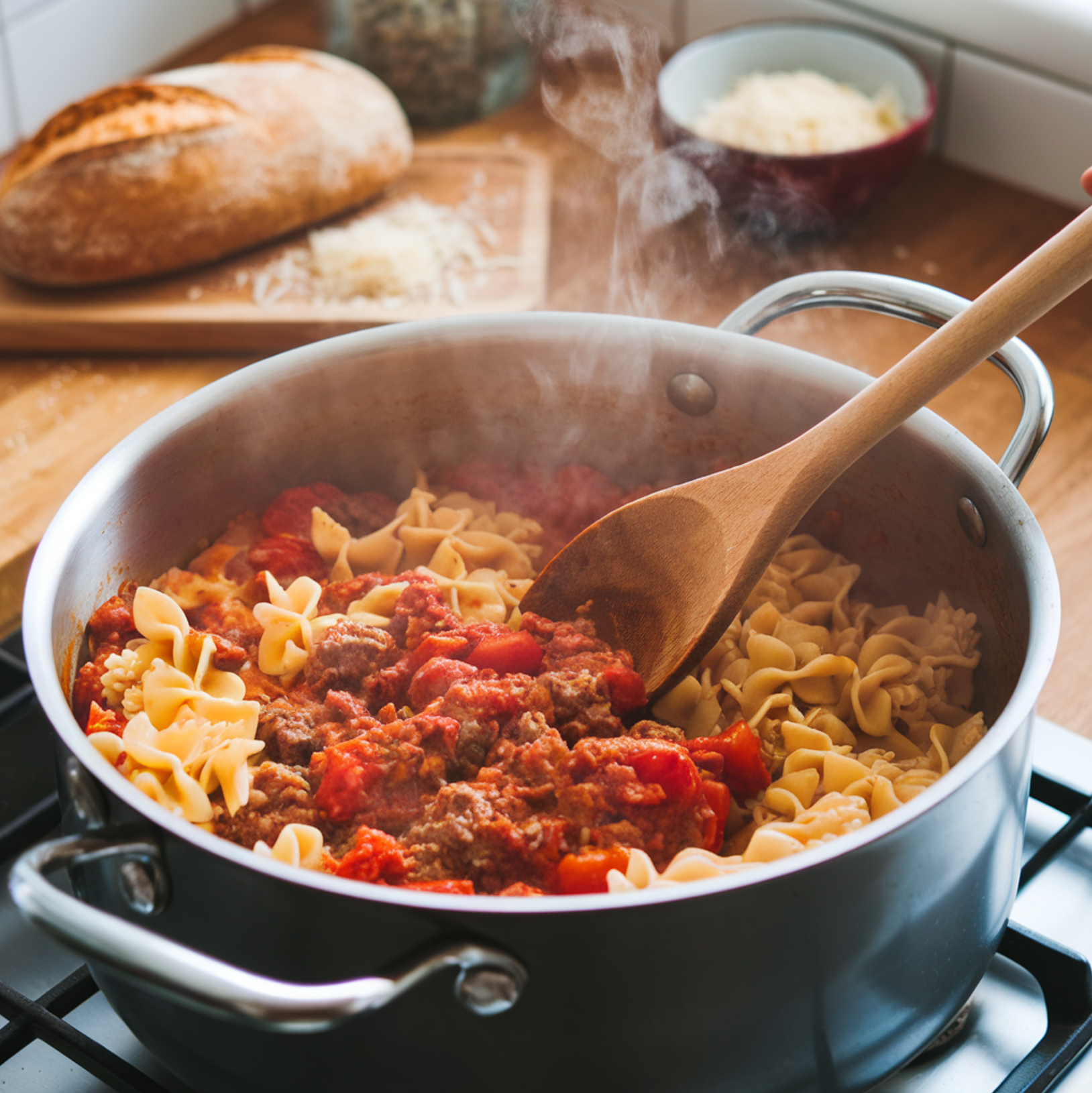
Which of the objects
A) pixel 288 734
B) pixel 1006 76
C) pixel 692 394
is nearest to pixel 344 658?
pixel 288 734

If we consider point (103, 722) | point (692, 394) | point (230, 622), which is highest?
point (692, 394)

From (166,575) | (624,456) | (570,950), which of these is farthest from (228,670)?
(570,950)

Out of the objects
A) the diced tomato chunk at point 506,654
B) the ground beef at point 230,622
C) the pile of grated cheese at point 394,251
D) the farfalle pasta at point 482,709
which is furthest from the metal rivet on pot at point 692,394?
the pile of grated cheese at point 394,251

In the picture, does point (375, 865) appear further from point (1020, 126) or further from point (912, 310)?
point (1020, 126)

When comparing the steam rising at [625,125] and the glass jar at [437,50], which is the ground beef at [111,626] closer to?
the steam rising at [625,125]

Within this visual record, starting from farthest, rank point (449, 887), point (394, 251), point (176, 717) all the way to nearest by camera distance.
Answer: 1. point (394, 251)
2. point (176, 717)
3. point (449, 887)

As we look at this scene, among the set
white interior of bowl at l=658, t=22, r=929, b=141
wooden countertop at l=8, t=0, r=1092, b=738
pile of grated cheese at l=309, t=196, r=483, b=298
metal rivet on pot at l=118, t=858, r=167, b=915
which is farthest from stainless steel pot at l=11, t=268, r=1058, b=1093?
white interior of bowl at l=658, t=22, r=929, b=141
